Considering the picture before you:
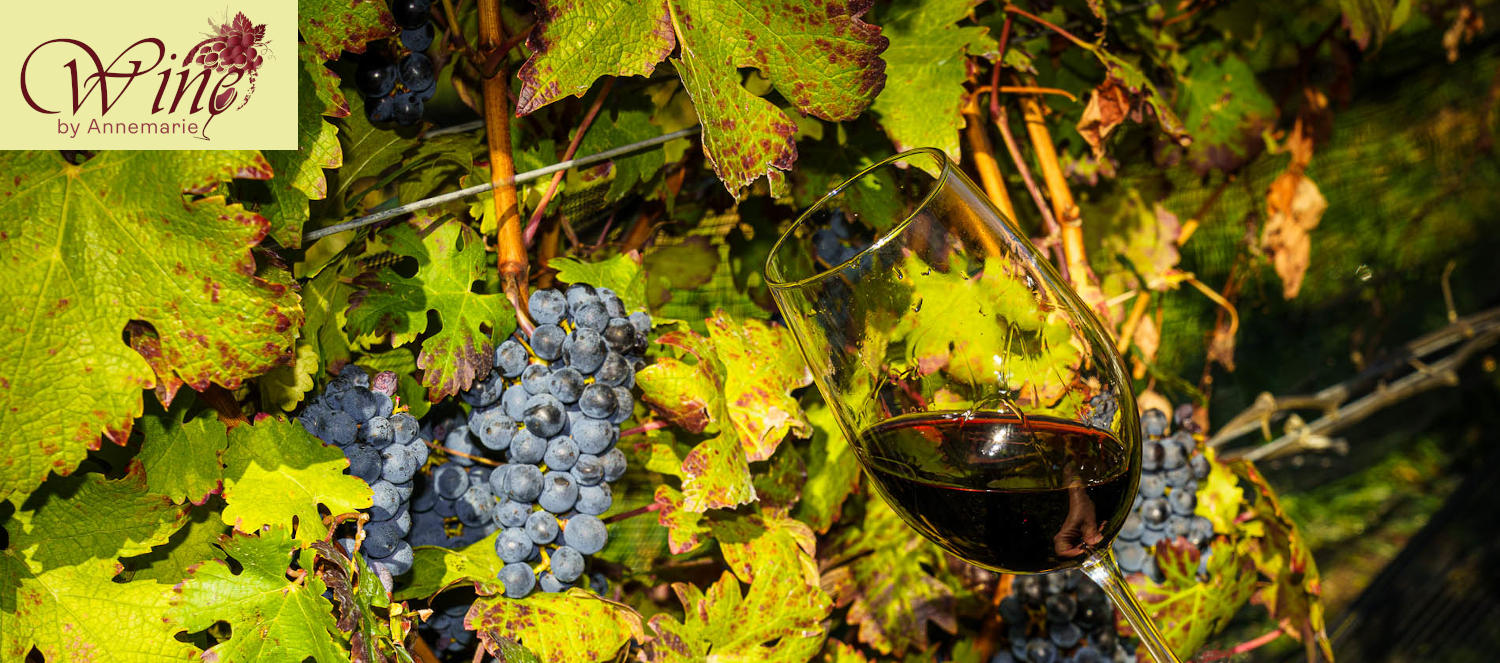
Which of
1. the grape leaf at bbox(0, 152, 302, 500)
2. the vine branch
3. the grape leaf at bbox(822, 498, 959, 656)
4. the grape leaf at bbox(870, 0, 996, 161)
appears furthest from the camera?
the vine branch

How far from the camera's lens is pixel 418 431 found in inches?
28.5

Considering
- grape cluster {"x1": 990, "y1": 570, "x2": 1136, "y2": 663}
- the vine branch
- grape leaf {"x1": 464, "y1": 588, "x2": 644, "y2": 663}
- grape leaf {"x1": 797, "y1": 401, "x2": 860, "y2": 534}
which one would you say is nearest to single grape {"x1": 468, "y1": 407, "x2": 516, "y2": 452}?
grape leaf {"x1": 464, "y1": 588, "x2": 644, "y2": 663}

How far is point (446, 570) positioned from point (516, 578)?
1.9 inches

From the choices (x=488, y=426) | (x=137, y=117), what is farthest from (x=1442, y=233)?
(x=137, y=117)

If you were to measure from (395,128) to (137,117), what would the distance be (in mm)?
190

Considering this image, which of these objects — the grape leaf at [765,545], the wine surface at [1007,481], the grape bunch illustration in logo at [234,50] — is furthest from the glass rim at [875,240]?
the grape bunch illustration in logo at [234,50]

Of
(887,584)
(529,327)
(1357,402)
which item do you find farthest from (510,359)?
(1357,402)

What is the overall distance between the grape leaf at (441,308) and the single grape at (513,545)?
0.11 m

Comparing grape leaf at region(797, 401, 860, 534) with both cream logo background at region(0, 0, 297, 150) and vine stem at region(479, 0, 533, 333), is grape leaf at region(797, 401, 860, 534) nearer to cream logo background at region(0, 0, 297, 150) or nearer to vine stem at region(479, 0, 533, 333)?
vine stem at region(479, 0, 533, 333)

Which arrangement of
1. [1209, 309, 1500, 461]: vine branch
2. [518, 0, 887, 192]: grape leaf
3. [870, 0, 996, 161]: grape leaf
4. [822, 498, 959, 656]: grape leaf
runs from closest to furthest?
1. [518, 0, 887, 192]: grape leaf
2. [870, 0, 996, 161]: grape leaf
3. [822, 498, 959, 656]: grape leaf
4. [1209, 309, 1500, 461]: vine branch

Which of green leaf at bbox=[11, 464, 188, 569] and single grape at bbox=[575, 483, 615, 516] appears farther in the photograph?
single grape at bbox=[575, 483, 615, 516]

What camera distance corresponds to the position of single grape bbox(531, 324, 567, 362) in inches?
28.9

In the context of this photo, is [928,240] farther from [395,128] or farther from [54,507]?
[54,507]

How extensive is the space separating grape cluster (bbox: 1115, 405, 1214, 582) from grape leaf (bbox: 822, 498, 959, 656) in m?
0.20
